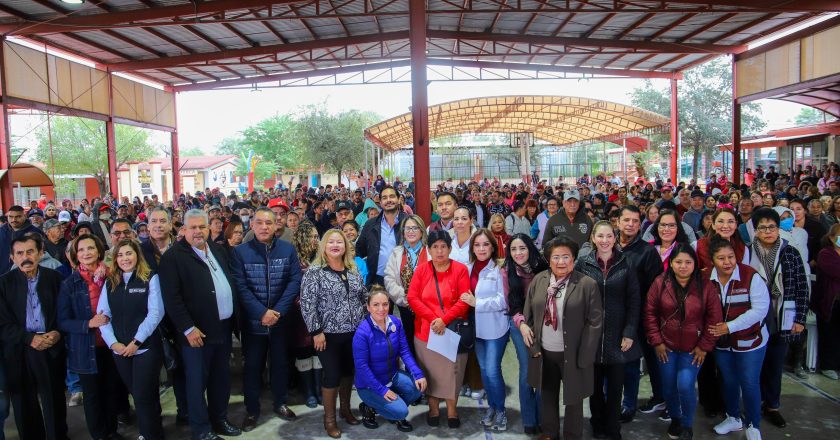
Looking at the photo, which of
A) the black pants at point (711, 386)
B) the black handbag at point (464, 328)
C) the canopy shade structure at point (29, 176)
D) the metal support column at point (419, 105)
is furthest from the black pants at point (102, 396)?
the canopy shade structure at point (29, 176)

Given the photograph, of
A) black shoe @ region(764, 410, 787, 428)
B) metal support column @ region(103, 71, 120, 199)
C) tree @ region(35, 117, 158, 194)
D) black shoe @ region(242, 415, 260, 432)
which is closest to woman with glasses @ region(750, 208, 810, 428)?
black shoe @ region(764, 410, 787, 428)

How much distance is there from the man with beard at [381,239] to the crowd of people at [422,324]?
628mm

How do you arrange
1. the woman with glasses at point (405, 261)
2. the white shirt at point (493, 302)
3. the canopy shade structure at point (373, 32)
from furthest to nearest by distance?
the canopy shade structure at point (373, 32) → the woman with glasses at point (405, 261) → the white shirt at point (493, 302)

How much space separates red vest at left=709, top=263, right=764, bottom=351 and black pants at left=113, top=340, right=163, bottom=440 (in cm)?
390

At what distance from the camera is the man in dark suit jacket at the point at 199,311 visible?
146 inches

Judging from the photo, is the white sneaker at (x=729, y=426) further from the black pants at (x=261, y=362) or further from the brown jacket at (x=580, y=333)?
the black pants at (x=261, y=362)

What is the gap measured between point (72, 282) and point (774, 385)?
516cm

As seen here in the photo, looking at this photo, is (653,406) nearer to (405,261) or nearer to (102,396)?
(405,261)

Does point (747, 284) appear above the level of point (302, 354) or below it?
above

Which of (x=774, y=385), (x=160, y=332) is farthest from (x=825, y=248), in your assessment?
(x=160, y=332)

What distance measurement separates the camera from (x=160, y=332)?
12.4 feet

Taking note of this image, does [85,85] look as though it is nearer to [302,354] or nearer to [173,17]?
[173,17]

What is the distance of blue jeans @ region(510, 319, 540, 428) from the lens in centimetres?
384

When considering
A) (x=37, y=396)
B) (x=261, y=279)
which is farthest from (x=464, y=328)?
(x=37, y=396)
